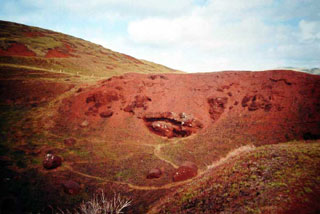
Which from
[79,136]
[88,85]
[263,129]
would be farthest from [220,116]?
[88,85]

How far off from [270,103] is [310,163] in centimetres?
1174

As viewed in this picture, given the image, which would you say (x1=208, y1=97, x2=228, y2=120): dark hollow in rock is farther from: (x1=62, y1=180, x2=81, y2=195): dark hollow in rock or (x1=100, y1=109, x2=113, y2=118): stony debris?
(x1=62, y1=180, x2=81, y2=195): dark hollow in rock

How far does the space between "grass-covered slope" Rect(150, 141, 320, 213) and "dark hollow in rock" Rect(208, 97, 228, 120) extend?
416 inches

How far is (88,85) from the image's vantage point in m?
23.6

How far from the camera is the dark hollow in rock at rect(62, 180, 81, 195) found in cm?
1002

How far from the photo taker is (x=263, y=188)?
189 inches

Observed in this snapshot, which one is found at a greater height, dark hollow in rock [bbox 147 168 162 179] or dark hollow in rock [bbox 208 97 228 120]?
dark hollow in rock [bbox 208 97 228 120]

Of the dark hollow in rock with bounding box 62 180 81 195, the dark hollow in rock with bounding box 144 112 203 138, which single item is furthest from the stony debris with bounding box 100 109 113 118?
the dark hollow in rock with bounding box 62 180 81 195

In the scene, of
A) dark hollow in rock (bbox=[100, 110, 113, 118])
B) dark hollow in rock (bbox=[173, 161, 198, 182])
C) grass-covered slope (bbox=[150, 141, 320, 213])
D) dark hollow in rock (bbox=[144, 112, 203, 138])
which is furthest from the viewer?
dark hollow in rock (bbox=[100, 110, 113, 118])

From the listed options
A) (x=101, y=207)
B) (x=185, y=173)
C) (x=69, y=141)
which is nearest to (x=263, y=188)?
(x=101, y=207)

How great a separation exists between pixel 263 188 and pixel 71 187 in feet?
33.8

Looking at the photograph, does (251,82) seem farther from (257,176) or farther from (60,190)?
(60,190)

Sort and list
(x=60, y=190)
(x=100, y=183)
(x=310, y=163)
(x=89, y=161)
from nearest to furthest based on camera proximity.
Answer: (x=310, y=163) → (x=60, y=190) → (x=100, y=183) → (x=89, y=161)

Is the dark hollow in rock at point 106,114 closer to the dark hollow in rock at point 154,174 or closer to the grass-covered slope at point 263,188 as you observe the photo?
the dark hollow in rock at point 154,174
